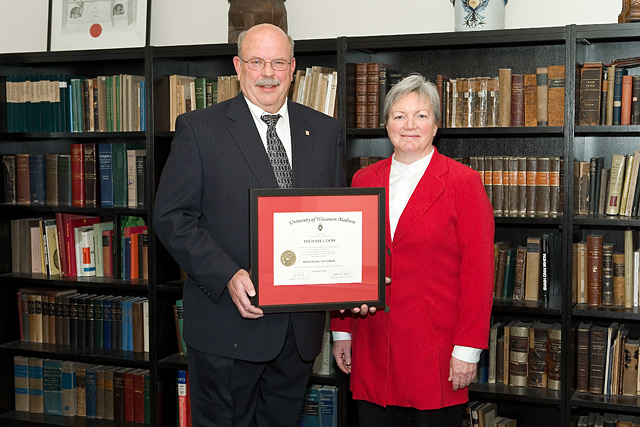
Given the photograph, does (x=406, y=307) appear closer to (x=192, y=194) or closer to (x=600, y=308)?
(x=192, y=194)

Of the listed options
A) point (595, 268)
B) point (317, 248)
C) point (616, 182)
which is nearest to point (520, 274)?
point (595, 268)

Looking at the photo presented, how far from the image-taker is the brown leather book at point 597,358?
3238mm

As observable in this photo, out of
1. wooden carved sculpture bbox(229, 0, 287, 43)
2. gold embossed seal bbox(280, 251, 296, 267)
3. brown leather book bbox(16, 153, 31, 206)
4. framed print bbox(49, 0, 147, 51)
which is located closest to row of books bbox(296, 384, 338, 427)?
gold embossed seal bbox(280, 251, 296, 267)

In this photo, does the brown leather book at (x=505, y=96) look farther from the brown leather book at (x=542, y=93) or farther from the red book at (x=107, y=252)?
the red book at (x=107, y=252)

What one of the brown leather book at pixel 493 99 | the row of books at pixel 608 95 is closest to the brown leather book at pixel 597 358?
the row of books at pixel 608 95

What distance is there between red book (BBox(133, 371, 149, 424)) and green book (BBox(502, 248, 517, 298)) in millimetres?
1879

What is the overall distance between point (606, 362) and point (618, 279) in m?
0.35

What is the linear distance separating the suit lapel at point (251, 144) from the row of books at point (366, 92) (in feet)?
3.42

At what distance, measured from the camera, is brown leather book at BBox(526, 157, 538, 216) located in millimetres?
3305

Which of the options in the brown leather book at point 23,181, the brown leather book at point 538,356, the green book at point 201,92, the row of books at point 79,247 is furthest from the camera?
the brown leather book at point 23,181

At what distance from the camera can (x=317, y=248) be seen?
92.0 inches

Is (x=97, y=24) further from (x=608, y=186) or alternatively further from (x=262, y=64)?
(x=608, y=186)

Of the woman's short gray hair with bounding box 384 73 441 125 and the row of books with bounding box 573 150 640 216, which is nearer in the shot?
the woman's short gray hair with bounding box 384 73 441 125

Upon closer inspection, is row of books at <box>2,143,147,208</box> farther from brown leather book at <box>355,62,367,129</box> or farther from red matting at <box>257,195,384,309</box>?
red matting at <box>257,195,384,309</box>
